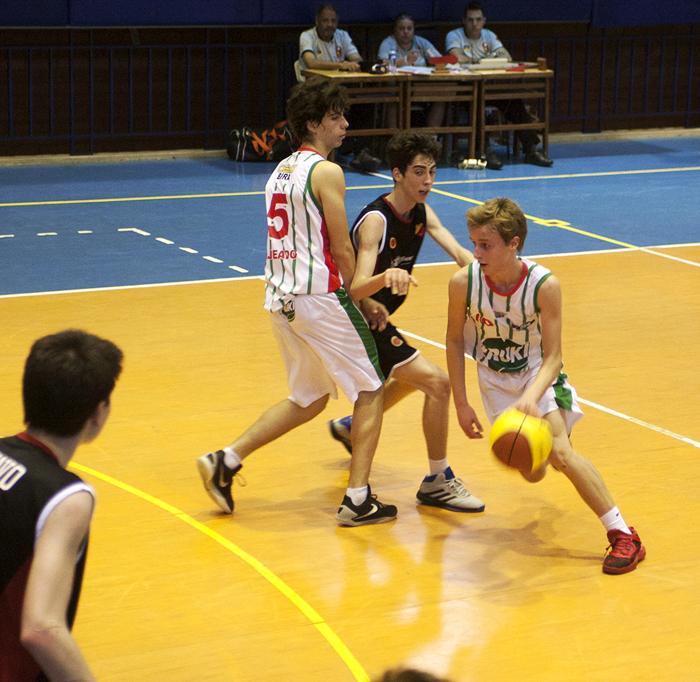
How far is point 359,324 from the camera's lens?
496cm

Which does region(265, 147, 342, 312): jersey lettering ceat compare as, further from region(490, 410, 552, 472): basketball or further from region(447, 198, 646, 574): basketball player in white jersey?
region(490, 410, 552, 472): basketball

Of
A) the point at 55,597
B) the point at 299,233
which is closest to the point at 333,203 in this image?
the point at 299,233

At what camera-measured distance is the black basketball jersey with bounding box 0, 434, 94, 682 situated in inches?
92.0

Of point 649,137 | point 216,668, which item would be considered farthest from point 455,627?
point 649,137

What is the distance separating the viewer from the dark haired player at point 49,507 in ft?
7.36

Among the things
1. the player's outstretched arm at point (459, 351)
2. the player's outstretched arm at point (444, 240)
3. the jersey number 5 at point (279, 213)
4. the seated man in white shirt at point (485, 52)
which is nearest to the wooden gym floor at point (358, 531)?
the player's outstretched arm at point (459, 351)

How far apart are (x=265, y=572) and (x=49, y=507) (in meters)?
2.35

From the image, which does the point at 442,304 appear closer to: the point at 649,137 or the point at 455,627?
the point at 455,627

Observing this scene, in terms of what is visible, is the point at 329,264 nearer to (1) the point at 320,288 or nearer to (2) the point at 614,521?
(1) the point at 320,288

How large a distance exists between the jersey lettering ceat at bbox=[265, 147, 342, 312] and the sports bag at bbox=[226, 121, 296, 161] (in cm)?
1088

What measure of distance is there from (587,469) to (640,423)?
1783mm

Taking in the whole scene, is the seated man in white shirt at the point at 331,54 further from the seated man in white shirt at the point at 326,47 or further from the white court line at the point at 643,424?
the white court line at the point at 643,424

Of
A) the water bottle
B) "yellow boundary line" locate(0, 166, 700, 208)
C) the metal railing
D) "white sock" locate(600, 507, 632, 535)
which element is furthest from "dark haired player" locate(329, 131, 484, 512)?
the metal railing

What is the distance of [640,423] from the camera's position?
20.6 feet
